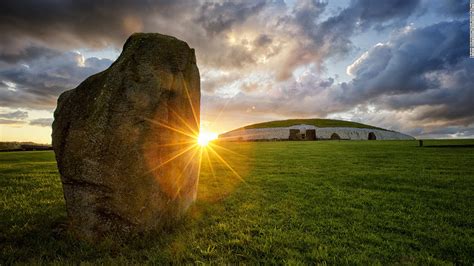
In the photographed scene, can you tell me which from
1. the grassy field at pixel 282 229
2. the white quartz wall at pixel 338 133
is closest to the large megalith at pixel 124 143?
the grassy field at pixel 282 229

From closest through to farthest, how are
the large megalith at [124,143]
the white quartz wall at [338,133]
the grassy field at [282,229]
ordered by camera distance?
the grassy field at [282,229] < the large megalith at [124,143] < the white quartz wall at [338,133]

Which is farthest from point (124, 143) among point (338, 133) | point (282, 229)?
point (338, 133)

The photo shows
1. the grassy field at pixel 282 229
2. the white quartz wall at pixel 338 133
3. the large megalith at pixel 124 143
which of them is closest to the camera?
the grassy field at pixel 282 229

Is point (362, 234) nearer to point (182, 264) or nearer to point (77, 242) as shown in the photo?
point (182, 264)

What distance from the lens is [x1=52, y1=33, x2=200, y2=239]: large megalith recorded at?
5238mm

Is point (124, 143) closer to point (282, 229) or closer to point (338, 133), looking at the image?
point (282, 229)

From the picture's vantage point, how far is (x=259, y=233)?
19.5 feet

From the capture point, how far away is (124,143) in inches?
207

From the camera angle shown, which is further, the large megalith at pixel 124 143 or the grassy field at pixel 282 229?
the large megalith at pixel 124 143

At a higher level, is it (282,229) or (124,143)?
(124,143)

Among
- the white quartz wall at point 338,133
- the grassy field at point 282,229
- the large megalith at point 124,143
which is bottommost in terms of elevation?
the grassy field at point 282,229

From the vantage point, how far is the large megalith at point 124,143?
5238 millimetres

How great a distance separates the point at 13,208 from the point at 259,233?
7316mm

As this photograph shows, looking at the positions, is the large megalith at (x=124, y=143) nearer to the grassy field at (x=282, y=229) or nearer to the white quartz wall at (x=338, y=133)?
the grassy field at (x=282, y=229)
